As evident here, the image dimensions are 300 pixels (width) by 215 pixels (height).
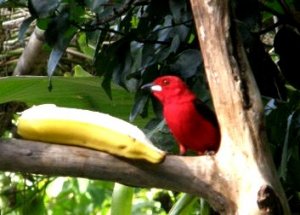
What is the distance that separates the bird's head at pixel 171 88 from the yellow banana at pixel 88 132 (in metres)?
0.27

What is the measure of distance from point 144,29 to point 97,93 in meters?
0.33

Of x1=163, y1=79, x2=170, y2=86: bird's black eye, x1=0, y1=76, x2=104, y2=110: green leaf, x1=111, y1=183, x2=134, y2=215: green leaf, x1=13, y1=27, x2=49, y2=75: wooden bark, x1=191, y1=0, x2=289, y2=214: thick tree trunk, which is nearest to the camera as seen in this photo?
x1=191, y1=0, x2=289, y2=214: thick tree trunk

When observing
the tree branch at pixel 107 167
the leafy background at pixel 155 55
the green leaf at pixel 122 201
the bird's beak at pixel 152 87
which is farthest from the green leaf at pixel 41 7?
the green leaf at pixel 122 201

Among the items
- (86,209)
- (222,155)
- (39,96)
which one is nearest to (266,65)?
(222,155)

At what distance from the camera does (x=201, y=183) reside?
1.12 meters

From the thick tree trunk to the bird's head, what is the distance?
203 millimetres

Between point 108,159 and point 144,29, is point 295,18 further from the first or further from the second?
point 108,159

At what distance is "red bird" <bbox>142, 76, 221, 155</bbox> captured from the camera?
1386mm

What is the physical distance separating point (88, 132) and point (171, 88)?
318 mm

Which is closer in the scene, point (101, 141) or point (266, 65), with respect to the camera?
point (101, 141)

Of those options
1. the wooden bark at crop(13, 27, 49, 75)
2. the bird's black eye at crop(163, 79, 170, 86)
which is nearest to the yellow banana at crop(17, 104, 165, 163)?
the bird's black eye at crop(163, 79, 170, 86)

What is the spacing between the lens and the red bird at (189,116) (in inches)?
54.6

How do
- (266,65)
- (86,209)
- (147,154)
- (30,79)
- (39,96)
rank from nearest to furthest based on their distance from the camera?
1. (147,154)
2. (266,65)
3. (30,79)
4. (39,96)
5. (86,209)

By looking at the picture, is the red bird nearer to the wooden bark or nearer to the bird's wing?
the bird's wing
